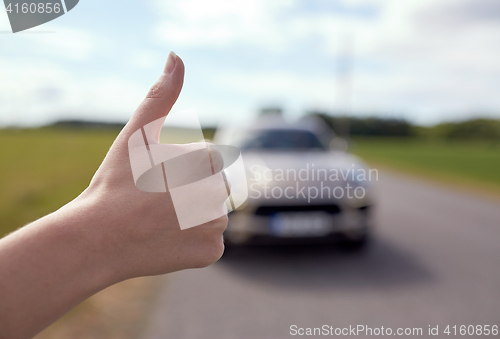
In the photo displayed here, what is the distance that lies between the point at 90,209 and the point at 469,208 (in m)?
8.07

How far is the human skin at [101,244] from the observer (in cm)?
63

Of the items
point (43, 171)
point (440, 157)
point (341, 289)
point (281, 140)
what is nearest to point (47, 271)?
point (341, 289)

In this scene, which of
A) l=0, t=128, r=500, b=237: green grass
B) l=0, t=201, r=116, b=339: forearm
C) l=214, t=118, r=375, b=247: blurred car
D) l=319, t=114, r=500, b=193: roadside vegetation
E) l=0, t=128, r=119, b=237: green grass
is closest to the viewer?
l=0, t=201, r=116, b=339: forearm

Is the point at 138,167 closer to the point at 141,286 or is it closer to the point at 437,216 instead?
the point at 141,286

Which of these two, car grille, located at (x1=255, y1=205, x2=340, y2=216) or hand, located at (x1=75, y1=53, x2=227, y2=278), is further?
car grille, located at (x1=255, y1=205, x2=340, y2=216)

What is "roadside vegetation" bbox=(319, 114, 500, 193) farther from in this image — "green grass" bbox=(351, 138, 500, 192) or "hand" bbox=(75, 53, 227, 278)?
"hand" bbox=(75, 53, 227, 278)

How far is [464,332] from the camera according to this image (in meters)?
2.61

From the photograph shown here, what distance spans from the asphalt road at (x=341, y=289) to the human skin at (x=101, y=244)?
1965 millimetres

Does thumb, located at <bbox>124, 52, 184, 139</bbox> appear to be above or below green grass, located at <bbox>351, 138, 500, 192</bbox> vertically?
above

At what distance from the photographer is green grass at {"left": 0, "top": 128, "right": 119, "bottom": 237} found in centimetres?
347

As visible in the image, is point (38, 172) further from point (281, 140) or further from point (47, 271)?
point (47, 271)

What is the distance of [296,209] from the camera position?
3871 mm

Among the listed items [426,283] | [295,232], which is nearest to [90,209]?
[295,232]

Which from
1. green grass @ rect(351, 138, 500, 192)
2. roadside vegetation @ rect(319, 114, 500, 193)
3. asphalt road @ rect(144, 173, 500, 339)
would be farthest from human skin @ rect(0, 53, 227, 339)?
roadside vegetation @ rect(319, 114, 500, 193)
